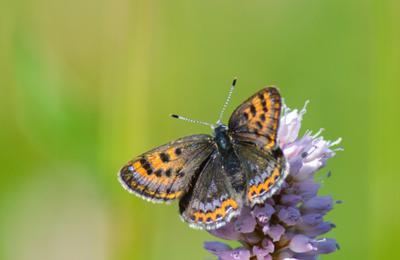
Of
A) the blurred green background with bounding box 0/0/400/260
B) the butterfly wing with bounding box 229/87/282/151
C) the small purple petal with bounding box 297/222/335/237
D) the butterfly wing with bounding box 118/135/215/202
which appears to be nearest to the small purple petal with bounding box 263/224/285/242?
the small purple petal with bounding box 297/222/335/237

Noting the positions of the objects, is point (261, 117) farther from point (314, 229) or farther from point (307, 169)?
point (314, 229)

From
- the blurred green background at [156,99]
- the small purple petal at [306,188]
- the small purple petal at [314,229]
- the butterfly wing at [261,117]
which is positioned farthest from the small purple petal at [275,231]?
the blurred green background at [156,99]

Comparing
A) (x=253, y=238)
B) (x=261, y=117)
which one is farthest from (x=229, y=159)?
(x=253, y=238)

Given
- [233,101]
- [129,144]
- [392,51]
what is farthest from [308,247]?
[233,101]

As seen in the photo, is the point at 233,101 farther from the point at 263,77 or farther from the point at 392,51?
the point at 392,51

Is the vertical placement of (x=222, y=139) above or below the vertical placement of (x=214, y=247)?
above

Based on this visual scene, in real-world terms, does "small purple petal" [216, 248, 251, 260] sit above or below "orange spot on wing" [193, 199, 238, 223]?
below

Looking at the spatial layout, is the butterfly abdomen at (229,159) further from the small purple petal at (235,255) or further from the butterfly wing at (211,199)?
the small purple petal at (235,255)

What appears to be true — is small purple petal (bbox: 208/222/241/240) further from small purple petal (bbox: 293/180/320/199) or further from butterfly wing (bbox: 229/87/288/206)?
small purple petal (bbox: 293/180/320/199)
